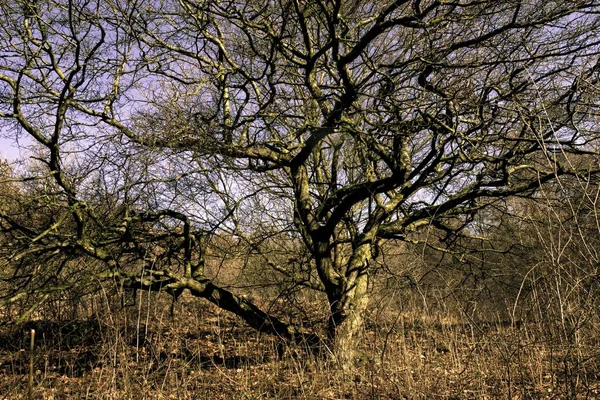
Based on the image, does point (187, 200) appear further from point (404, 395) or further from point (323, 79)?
point (404, 395)

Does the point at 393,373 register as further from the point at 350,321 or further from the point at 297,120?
the point at 297,120

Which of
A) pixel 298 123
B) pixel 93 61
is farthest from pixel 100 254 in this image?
pixel 298 123

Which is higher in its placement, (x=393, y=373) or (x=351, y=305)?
(x=351, y=305)

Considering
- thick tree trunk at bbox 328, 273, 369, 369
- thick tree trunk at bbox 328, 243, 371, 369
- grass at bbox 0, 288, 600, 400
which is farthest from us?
thick tree trunk at bbox 328, 243, 371, 369

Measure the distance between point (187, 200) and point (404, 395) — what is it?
13.4 ft

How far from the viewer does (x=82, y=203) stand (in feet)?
17.7

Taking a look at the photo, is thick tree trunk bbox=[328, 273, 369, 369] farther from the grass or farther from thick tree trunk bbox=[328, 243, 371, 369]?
the grass

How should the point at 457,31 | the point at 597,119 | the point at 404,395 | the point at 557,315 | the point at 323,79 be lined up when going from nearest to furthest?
the point at 557,315 → the point at 404,395 → the point at 457,31 → the point at 597,119 → the point at 323,79

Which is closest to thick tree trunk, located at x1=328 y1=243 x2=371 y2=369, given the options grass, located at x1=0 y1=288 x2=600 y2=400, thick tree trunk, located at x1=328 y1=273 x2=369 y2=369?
thick tree trunk, located at x1=328 y1=273 x2=369 y2=369

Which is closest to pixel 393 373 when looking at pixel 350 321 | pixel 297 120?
pixel 350 321

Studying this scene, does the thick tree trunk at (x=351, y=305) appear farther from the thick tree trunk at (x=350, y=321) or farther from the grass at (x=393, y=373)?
the grass at (x=393, y=373)

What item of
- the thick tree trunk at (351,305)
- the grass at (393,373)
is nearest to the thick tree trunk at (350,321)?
the thick tree trunk at (351,305)

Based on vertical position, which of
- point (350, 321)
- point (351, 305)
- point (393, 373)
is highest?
point (351, 305)

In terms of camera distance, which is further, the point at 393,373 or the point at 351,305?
the point at 351,305
